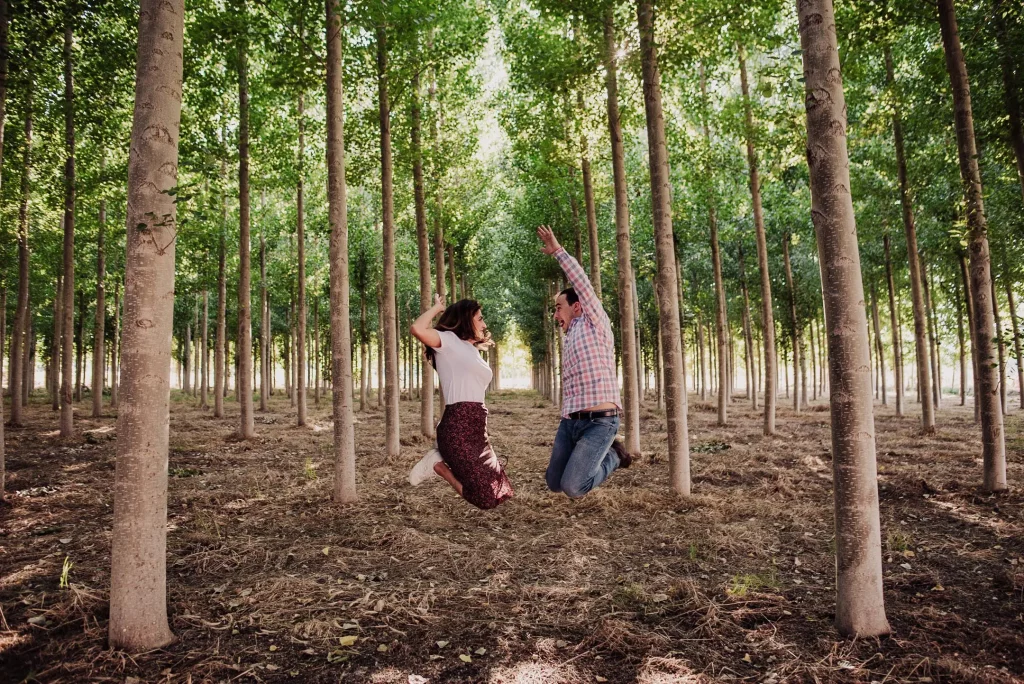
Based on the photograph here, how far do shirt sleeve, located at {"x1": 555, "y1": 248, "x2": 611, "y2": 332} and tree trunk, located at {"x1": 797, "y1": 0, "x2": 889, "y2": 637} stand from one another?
6.14 ft

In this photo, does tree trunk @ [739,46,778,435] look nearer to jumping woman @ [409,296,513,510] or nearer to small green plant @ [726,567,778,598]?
small green plant @ [726,567,778,598]

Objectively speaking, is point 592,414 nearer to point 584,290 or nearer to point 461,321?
point 584,290

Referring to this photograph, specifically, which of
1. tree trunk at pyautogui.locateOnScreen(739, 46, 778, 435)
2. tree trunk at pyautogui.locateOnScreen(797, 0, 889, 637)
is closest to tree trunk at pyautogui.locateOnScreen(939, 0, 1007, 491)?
tree trunk at pyautogui.locateOnScreen(797, 0, 889, 637)

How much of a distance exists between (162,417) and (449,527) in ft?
15.8

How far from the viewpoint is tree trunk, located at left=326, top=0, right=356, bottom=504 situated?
8.84 m

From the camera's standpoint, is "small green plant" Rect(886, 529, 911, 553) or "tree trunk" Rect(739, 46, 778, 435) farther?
"tree trunk" Rect(739, 46, 778, 435)

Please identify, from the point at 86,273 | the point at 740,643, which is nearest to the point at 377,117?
the point at 740,643

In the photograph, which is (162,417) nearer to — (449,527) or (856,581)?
(449,527)

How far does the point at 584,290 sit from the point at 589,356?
0.61m

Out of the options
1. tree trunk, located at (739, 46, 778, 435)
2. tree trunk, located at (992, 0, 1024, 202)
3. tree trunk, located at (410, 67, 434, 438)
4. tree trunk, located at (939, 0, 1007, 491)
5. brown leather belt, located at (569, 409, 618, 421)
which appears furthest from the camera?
tree trunk, located at (739, 46, 778, 435)

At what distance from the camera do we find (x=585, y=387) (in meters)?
5.32

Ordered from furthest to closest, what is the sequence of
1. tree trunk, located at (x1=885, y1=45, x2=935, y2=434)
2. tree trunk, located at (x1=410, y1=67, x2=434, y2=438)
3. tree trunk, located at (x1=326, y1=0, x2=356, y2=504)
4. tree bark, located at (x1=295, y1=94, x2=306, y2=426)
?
tree bark, located at (x1=295, y1=94, x2=306, y2=426)
tree trunk, located at (x1=885, y1=45, x2=935, y2=434)
tree trunk, located at (x1=410, y1=67, x2=434, y2=438)
tree trunk, located at (x1=326, y1=0, x2=356, y2=504)

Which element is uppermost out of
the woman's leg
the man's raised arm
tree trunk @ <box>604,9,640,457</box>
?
tree trunk @ <box>604,9,640,457</box>

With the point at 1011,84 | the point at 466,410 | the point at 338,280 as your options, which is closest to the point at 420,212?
the point at 338,280
